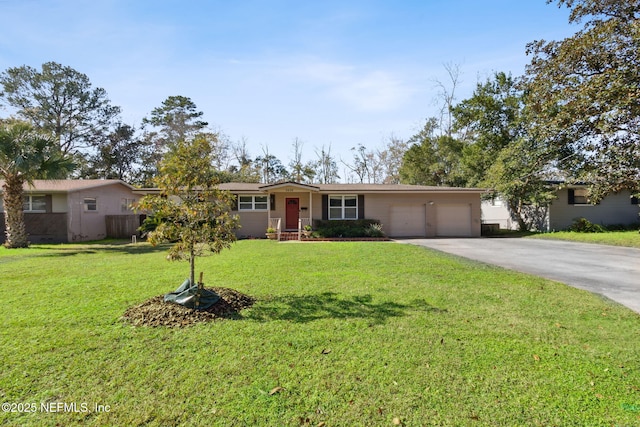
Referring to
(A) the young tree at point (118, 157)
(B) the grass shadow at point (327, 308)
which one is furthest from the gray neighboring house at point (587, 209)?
(A) the young tree at point (118, 157)

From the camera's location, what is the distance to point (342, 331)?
407 cm

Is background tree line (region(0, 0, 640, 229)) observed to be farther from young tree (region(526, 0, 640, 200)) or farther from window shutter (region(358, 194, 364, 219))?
window shutter (region(358, 194, 364, 219))

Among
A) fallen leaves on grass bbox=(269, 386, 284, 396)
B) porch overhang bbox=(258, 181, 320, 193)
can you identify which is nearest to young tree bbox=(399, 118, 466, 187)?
porch overhang bbox=(258, 181, 320, 193)

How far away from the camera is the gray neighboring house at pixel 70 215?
16.4 m

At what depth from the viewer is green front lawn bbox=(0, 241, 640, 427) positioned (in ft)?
8.26

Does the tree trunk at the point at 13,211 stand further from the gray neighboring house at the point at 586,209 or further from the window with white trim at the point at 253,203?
the gray neighboring house at the point at 586,209

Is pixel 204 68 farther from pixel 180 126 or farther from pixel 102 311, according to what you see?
pixel 180 126

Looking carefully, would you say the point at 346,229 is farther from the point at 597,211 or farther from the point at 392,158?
the point at 392,158

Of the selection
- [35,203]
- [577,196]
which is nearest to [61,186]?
[35,203]

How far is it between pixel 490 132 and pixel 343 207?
45.0ft

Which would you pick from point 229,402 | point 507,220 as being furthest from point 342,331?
point 507,220

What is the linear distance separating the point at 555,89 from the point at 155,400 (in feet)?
58.3

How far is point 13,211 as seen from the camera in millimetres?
13422

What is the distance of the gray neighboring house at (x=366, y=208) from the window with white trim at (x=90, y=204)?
717cm
